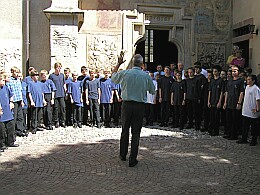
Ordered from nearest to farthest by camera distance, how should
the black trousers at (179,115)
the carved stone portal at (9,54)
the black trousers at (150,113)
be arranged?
the black trousers at (179,115), the black trousers at (150,113), the carved stone portal at (9,54)

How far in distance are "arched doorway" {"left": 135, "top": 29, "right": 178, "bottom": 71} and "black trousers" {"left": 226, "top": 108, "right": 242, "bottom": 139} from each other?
746 centimetres

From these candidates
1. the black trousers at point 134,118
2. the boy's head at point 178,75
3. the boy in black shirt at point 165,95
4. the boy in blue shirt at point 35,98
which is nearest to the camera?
the black trousers at point 134,118

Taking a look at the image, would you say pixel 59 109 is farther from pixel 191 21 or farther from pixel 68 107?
pixel 191 21

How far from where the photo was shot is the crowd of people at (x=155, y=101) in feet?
28.3

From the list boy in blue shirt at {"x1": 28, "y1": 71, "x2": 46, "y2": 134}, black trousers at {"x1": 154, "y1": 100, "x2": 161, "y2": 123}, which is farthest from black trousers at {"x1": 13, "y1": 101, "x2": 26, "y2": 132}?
black trousers at {"x1": 154, "y1": 100, "x2": 161, "y2": 123}

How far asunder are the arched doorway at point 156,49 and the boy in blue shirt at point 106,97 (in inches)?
228

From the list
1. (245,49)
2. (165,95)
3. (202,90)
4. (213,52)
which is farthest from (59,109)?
(245,49)

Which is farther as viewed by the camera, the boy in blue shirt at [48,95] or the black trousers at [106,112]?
the black trousers at [106,112]

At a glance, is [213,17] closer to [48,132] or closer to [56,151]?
[48,132]

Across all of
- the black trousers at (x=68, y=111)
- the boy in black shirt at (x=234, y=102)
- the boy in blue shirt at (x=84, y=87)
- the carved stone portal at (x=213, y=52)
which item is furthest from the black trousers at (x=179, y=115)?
the carved stone portal at (x=213, y=52)

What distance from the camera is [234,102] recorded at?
8.70 m

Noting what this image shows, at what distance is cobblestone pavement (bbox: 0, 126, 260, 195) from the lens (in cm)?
518

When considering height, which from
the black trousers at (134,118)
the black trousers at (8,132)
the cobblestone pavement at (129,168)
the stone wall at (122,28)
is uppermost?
Answer: the stone wall at (122,28)

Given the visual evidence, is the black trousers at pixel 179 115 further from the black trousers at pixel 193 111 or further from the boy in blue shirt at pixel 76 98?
the boy in blue shirt at pixel 76 98
